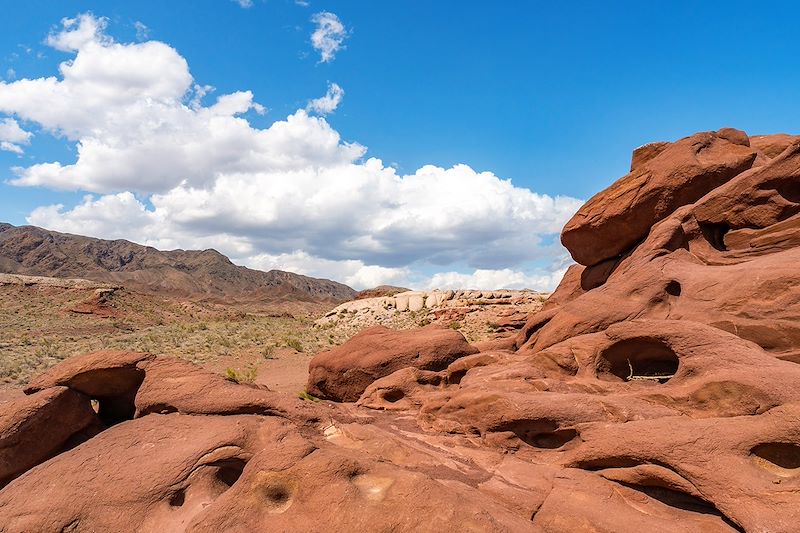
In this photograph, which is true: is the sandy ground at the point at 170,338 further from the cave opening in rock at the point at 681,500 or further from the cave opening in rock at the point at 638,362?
the cave opening in rock at the point at 681,500

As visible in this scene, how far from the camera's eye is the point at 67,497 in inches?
264

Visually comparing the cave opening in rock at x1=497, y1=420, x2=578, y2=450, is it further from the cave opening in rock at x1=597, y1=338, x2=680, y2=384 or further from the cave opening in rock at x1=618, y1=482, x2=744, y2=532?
the cave opening in rock at x1=597, y1=338, x2=680, y2=384

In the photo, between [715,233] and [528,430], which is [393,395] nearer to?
[528,430]

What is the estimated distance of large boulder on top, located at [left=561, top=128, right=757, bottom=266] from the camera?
40.6 ft

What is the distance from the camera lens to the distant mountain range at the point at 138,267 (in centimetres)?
13562

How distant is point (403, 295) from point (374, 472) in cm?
4608

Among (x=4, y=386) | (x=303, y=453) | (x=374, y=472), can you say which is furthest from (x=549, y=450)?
(x=4, y=386)

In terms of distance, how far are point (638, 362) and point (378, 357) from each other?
6783 millimetres

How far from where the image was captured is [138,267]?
163125mm

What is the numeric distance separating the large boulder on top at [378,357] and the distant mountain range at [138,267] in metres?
115

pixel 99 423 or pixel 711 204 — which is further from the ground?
pixel 711 204

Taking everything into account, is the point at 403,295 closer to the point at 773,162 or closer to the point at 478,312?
the point at 478,312

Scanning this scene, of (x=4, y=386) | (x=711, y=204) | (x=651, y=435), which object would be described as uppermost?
(x=711, y=204)

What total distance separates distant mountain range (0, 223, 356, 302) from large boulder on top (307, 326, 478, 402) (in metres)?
115
